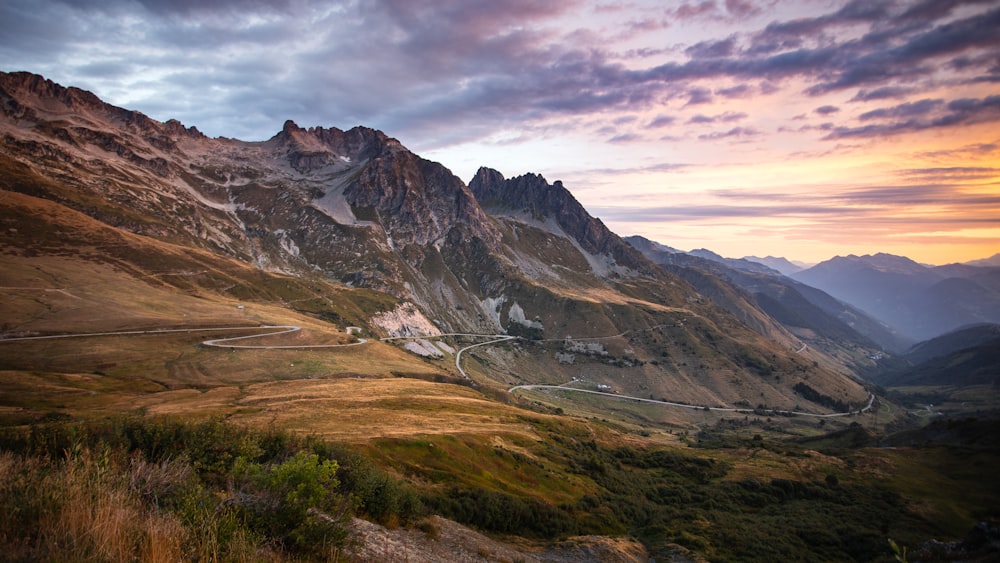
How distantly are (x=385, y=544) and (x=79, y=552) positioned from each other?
52.1 feet

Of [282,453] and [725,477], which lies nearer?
[282,453]

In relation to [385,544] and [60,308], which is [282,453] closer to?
[385,544]

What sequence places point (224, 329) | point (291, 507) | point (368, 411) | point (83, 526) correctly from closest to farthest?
1. point (83, 526)
2. point (291, 507)
3. point (368, 411)
4. point (224, 329)

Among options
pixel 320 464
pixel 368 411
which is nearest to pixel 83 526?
pixel 320 464

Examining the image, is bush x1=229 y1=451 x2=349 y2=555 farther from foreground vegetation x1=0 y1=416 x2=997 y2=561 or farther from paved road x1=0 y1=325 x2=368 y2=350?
paved road x1=0 y1=325 x2=368 y2=350

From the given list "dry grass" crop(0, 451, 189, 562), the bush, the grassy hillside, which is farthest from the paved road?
"dry grass" crop(0, 451, 189, 562)

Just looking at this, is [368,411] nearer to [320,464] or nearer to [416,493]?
[416,493]

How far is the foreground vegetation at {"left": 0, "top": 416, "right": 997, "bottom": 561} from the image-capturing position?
9289mm

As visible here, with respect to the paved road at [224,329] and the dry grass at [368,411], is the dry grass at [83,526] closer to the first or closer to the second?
the dry grass at [368,411]

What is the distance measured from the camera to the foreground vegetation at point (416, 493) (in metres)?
9.29

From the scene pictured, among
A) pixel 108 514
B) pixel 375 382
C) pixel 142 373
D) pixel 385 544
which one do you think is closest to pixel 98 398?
pixel 142 373

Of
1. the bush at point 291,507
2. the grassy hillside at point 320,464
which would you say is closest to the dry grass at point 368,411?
the grassy hillside at point 320,464

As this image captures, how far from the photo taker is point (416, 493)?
3475 cm

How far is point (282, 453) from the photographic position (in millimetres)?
28688
